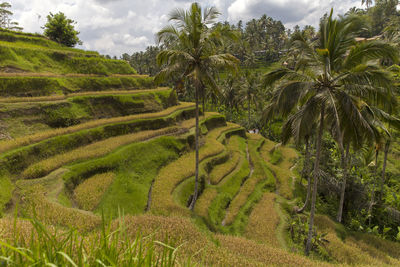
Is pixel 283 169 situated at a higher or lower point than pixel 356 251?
higher

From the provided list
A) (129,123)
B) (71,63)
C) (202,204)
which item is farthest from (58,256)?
(71,63)

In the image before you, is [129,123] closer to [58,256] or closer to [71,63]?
[71,63]

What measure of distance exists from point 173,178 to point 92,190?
6804 mm

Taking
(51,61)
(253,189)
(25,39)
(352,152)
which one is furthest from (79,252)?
(25,39)

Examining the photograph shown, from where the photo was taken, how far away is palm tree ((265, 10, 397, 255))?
28.6 feet

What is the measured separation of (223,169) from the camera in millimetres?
25188

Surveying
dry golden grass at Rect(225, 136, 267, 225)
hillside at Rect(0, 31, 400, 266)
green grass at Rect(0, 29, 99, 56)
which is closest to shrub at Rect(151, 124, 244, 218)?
hillside at Rect(0, 31, 400, 266)

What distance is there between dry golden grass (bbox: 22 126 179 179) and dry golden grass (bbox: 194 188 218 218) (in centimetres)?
882

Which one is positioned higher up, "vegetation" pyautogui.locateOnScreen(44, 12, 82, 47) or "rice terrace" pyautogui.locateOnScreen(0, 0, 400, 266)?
"vegetation" pyautogui.locateOnScreen(44, 12, 82, 47)

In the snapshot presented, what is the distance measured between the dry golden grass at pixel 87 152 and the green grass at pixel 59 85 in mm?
9508

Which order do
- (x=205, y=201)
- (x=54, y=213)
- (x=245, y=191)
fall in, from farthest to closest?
(x=245, y=191) < (x=205, y=201) < (x=54, y=213)

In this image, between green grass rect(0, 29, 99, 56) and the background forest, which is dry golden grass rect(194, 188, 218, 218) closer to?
the background forest

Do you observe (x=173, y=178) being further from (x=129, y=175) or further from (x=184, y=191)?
(x=129, y=175)

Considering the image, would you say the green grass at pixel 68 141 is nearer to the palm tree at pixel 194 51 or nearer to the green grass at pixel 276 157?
the palm tree at pixel 194 51
